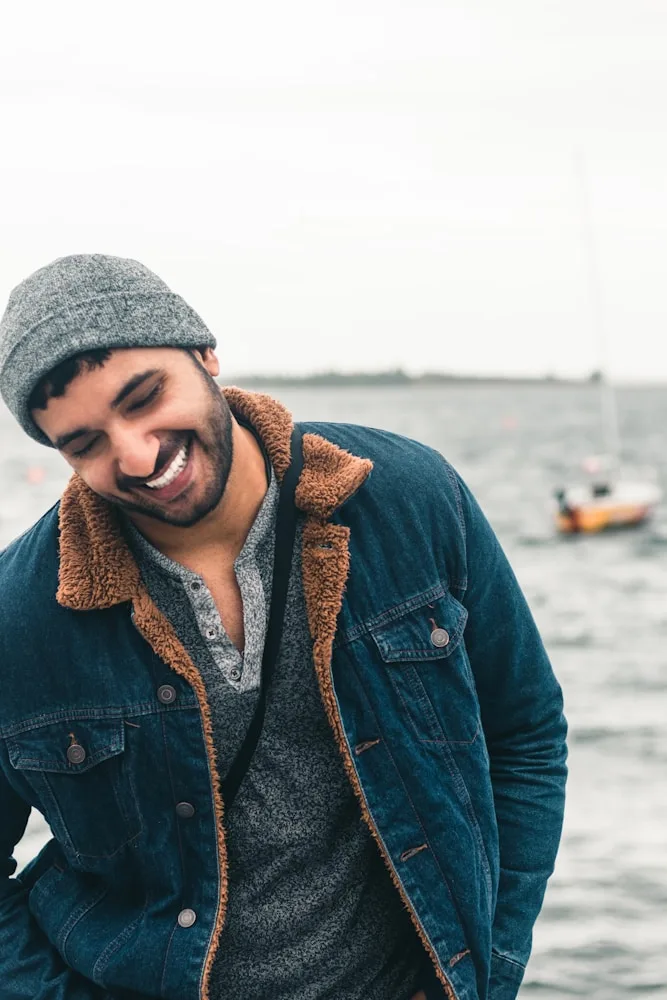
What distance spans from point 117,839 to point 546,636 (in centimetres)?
1798

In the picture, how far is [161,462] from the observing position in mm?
2230

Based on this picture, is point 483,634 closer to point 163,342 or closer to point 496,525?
point 163,342

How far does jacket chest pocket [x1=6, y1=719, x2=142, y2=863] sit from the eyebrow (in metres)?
0.53

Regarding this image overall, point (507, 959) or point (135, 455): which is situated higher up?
point (135, 455)

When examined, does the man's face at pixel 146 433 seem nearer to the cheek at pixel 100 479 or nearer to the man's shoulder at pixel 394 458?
the cheek at pixel 100 479

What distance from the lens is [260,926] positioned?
2.37 metres

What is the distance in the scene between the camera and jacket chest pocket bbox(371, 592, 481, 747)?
2.38 meters

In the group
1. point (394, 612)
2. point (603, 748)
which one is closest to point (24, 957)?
point (394, 612)

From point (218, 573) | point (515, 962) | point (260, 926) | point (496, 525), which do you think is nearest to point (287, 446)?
point (218, 573)

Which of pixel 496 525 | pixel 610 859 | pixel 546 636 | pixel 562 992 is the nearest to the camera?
pixel 562 992

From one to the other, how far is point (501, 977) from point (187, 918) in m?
0.70

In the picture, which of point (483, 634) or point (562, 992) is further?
point (562, 992)

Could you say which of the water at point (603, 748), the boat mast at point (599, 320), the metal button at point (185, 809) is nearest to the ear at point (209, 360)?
the metal button at point (185, 809)

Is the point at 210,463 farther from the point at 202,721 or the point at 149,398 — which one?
the point at 202,721
